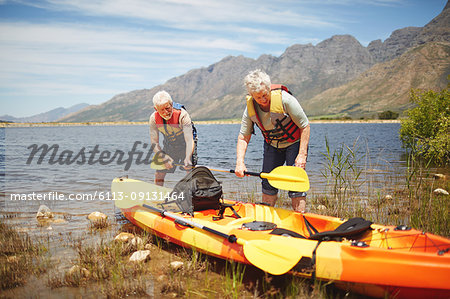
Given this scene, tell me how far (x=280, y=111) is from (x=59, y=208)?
5283mm

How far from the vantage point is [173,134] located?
574cm

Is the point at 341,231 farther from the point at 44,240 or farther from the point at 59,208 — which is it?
the point at 59,208

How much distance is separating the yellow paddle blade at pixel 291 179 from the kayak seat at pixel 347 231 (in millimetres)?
707

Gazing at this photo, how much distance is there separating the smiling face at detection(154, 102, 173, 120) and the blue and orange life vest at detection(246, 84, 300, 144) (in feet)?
4.46

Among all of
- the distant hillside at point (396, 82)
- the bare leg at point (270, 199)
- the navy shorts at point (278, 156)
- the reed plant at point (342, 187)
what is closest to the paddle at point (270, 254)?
the navy shorts at point (278, 156)

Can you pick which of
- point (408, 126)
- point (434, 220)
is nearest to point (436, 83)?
point (408, 126)

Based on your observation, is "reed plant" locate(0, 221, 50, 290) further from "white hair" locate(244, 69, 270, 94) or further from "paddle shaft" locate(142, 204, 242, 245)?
"white hair" locate(244, 69, 270, 94)

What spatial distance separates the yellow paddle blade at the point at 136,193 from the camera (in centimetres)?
577

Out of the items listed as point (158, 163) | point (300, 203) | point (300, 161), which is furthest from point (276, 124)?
point (158, 163)

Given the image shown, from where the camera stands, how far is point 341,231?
12.3 ft

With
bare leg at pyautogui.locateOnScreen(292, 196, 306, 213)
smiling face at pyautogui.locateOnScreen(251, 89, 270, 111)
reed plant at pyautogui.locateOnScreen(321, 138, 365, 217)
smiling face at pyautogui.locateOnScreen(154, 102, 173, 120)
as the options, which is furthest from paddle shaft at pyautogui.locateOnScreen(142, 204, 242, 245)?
reed plant at pyautogui.locateOnScreen(321, 138, 365, 217)

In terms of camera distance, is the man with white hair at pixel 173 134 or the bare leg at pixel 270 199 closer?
the bare leg at pixel 270 199

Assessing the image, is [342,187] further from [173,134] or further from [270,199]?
[173,134]

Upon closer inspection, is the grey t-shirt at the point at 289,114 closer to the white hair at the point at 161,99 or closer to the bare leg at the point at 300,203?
the bare leg at the point at 300,203
